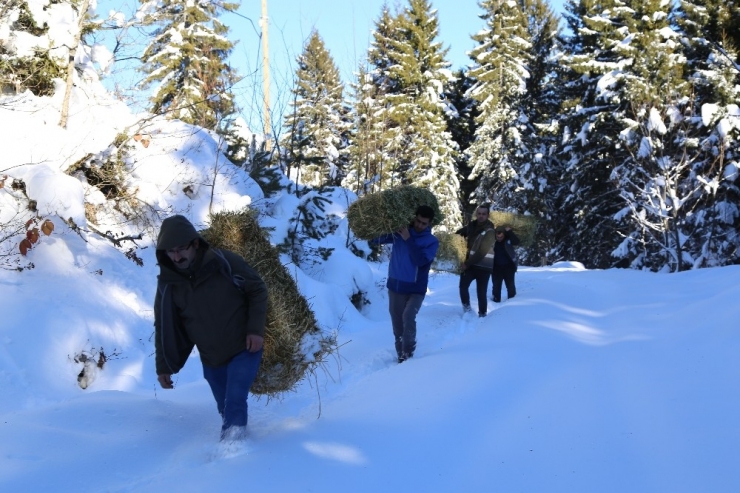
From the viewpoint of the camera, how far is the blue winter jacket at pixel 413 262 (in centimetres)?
674

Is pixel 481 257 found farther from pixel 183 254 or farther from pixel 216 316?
pixel 183 254

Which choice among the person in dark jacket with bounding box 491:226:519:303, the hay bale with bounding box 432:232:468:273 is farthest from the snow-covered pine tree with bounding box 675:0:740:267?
the person in dark jacket with bounding box 491:226:519:303

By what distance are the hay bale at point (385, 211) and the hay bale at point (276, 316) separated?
1515 mm

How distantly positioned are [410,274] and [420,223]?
0.62m

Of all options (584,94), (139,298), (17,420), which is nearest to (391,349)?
(139,298)

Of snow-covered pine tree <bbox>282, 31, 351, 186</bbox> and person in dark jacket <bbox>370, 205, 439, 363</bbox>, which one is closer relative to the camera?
person in dark jacket <bbox>370, 205, 439, 363</bbox>

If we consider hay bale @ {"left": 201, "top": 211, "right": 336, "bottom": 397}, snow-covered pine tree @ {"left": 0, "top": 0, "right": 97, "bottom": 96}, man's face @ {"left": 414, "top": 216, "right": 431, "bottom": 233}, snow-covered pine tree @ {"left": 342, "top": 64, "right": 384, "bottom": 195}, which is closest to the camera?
hay bale @ {"left": 201, "top": 211, "right": 336, "bottom": 397}

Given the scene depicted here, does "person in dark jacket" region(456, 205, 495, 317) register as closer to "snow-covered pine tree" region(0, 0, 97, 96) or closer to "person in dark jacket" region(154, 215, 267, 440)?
"person in dark jacket" region(154, 215, 267, 440)

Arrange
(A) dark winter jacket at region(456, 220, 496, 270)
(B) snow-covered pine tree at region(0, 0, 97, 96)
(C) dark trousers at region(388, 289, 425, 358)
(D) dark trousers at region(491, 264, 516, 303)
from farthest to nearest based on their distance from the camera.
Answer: (D) dark trousers at region(491, 264, 516, 303)
(A) dark winter jacket at region(456, 220, 496, 270)
(B) snow-covered pine tree at region(0, 0, 97, 96)
(C) dark trousers at region(388, 289, 425, 358)

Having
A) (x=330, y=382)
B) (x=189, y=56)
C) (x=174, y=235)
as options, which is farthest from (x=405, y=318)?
(x=189, y=56)

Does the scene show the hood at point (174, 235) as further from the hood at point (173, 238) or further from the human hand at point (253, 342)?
the human hand at point (253, 342)

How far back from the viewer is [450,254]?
20.2 metres

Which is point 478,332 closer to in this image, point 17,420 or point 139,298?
point 139,298

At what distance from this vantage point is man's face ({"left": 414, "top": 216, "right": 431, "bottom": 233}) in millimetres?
6739
